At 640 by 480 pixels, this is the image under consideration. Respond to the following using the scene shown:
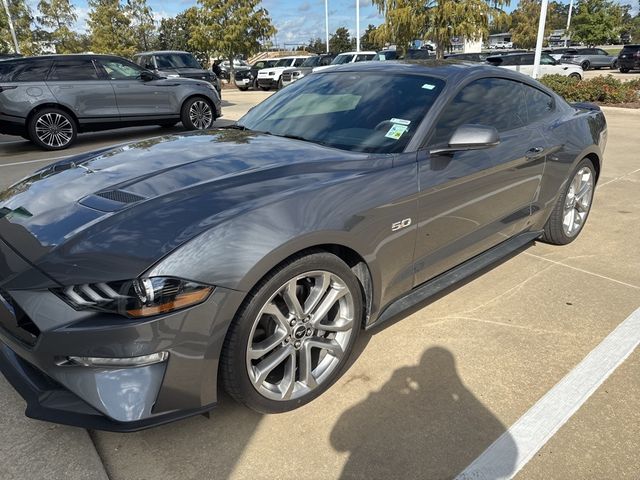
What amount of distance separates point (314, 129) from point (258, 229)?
1.28 meters

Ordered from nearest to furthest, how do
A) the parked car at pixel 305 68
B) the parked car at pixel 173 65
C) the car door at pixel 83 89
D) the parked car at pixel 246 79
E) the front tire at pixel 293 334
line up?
the front tire at pixel 293 334 → the car door at pixel 83 89 → the parked car at pixel 173 65 → the parked car at pixel 305 68 → the parked car at pixel 246 79

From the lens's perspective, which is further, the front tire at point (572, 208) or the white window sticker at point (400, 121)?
the front tire at point (572, 208)

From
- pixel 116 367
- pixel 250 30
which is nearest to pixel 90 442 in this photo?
pixel 116 367

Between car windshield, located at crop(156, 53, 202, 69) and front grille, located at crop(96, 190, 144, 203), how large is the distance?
1499cm

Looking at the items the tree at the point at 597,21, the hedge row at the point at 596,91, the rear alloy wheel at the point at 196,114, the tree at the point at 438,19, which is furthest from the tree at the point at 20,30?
the tree at the point at 597,21

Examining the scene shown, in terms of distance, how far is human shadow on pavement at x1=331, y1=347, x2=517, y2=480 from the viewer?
6.68 ft

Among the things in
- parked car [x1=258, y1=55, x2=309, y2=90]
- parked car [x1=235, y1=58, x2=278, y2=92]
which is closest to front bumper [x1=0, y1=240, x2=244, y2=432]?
parked car [x1=258, y1=55, x2=309, y2=90]

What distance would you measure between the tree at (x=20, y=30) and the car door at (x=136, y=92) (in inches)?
1155

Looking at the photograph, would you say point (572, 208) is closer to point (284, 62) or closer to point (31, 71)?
point (31, 71)

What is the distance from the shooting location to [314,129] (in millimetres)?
3082

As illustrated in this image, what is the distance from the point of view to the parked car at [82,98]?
858 centimetres

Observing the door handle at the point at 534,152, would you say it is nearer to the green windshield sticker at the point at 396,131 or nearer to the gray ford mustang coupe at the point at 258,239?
the gray ford mustang coupe at the point at 258,239

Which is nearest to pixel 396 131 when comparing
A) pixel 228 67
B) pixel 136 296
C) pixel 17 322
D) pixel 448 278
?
pixel 448 278

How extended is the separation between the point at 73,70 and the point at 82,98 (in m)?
0.56
